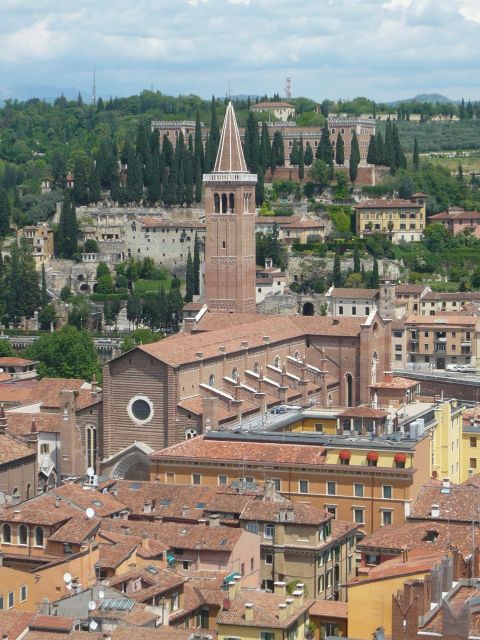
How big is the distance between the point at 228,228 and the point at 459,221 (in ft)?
121

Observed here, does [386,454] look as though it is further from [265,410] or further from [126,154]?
[126,154]

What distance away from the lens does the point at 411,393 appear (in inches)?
2100

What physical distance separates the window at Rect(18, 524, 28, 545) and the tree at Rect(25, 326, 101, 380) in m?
37.5

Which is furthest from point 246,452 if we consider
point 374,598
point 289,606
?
point 289,606

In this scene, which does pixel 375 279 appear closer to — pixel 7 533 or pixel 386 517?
pixel 386 517

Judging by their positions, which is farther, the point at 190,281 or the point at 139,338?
the point at 190,281

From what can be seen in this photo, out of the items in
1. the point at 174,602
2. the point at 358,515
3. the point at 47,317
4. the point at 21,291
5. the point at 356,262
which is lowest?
the point at 47,317

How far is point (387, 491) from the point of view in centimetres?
4044

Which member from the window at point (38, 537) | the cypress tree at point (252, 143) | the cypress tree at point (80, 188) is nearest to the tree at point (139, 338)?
the cypress tree at point (80, 188)

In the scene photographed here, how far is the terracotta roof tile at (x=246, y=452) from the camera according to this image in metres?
41.7

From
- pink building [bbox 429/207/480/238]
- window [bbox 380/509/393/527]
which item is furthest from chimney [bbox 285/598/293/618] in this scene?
pink building [bbox 429/207/480/238]

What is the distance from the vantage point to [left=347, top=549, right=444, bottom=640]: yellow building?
1163 inches

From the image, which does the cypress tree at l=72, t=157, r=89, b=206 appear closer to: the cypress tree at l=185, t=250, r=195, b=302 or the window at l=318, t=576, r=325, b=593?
the cypress tree at l=185, t=250, r=195, b=302

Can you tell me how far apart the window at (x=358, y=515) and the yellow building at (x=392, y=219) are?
59.0 meters
